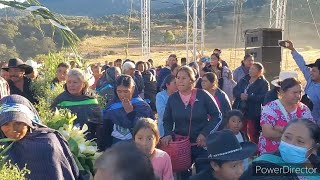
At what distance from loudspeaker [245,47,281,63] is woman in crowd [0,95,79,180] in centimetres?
927

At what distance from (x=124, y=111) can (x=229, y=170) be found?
238 cm

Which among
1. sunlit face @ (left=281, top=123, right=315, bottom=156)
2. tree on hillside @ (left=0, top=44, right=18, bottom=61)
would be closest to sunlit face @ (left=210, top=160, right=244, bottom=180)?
sunlit face @ (left=281, top=123, right=315, bottom=156)

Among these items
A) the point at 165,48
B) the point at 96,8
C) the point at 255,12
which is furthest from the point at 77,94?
the point at 96,8

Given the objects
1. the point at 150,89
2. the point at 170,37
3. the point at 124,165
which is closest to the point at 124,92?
the point at 124,165

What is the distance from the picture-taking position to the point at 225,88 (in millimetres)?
9344

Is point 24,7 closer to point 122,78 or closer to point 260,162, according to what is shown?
point 260,162

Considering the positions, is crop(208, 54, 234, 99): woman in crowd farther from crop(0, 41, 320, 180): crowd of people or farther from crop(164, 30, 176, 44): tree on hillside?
crop(164, 30, 176, 44): tree on hillside

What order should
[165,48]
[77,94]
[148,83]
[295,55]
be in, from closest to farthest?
[77,94] < [295,55] < [148,83] < [165,48]

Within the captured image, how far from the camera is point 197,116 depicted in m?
5.50

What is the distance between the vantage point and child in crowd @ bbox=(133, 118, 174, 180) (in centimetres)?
453

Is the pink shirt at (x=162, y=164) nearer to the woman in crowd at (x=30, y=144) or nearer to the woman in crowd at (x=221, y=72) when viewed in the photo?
the woman in crowd at (x=30, y=144)

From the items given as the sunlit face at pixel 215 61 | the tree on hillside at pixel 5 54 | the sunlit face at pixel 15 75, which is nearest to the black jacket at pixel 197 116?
the sunlit face at pixel 15 75

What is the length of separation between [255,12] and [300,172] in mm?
69890

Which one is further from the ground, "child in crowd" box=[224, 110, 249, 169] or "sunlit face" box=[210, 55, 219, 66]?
"sunlit face" box=[210, 55, 219, 66]
